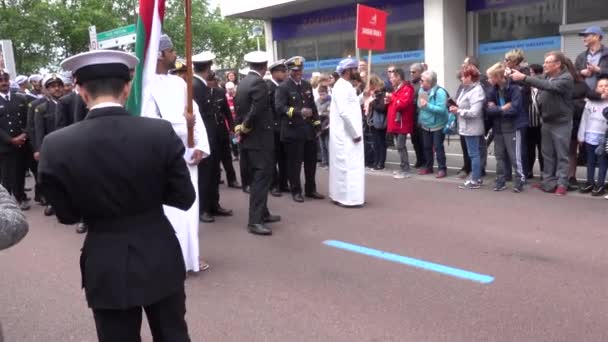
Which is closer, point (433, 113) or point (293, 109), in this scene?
point (293, 109)

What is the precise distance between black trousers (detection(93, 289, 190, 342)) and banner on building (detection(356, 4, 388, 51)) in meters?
7.79

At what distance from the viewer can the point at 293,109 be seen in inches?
305

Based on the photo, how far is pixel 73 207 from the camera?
2.38 meters

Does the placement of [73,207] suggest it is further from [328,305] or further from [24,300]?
[24,300]

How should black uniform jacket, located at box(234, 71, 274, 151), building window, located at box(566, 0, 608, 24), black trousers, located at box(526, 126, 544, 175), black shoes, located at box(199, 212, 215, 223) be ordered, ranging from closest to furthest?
black uniform jacket, located at box(234, 71, 274, 151), black shoes, located at box(199, 212, 215, 223), black trousers, located at box(526, 126, 544, 175), building window, located at box(566, 0, 608, 24)

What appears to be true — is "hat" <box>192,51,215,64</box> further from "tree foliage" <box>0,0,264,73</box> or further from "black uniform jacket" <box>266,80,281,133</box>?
"tree foliage" <box>0,0,264,73</box>

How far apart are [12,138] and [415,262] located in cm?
641

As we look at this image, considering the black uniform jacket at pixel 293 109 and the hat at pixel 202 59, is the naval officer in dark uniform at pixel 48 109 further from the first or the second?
the black uniform jacket at pixel 293 109

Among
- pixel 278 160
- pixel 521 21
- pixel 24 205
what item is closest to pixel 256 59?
pixel 278 160

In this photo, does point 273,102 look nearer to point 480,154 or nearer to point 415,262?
point 480,154

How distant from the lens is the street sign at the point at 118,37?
16719mm

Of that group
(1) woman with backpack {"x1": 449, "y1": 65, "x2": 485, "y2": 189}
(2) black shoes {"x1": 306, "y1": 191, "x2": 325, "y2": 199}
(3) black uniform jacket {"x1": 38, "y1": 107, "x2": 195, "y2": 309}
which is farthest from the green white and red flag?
(1) woman with backpack {"x1": 449, "y1": 65, "x2": 485, "y2": 189}

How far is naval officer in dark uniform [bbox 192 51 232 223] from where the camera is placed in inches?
252

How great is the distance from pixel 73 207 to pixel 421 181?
7.34 m
